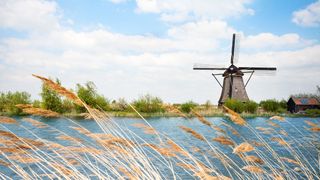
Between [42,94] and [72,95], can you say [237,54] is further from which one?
[72,95]

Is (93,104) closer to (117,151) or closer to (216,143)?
(216,143)

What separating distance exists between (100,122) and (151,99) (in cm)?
3804

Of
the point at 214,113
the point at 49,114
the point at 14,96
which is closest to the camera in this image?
the point at 49,114

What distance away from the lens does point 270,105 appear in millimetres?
42188

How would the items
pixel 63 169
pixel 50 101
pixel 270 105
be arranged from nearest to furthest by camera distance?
pixel 63 169
pixel 50 101
pixel 270 105

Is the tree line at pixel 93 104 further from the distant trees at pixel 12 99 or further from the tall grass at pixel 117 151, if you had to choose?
the tall grass at pixel 117 151

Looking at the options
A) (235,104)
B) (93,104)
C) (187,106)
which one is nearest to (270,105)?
(235,104)

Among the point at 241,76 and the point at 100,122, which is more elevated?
the point at 241,76

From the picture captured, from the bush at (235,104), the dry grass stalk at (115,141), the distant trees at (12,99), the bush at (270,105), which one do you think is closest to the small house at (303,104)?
the bush at (270,105)

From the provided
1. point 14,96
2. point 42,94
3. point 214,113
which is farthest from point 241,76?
point 14,96

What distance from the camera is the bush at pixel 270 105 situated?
138ft

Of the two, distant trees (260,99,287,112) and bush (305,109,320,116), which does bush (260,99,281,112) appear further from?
bush (305,109,320,116)

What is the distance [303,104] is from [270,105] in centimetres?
445

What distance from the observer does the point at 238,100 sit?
122 ft
